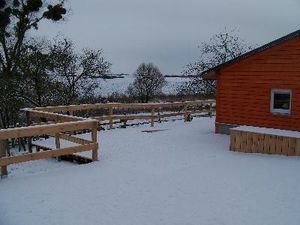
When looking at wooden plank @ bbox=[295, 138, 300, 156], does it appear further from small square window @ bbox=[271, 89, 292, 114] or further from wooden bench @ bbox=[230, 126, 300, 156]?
small square window @ bbox=[271, 89, 292, 114]

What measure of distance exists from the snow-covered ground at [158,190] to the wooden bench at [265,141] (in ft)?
1.10

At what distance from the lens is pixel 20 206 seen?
7.28 meters

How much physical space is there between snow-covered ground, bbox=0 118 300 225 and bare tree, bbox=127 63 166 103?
39.7 meters

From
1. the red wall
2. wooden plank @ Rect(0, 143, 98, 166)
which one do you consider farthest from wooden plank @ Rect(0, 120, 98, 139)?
the red wall

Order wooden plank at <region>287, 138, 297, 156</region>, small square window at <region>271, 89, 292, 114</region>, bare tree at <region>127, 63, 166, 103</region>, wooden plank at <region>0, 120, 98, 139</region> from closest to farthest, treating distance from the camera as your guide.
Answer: wooden plank at <region>0, 120, 98, 139</region> < wooden plank at <region>287, 138, 297, 156</region> < small square window at <region>271, 89, 292, 114</region> < bare tree at <region>127, 63, 166, 103</region>

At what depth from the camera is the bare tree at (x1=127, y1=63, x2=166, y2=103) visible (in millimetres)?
52938

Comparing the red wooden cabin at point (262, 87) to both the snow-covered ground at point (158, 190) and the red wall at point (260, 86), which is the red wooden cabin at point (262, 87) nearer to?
the red wall at point (260, 86)

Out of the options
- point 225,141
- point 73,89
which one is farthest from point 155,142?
point 73,89

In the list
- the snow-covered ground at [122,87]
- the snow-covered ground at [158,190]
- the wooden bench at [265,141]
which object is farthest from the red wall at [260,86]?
the snow-covered ground at [122,87]

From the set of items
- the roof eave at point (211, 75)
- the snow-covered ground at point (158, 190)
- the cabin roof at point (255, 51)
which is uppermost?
the cabin roof at point (255, 51)

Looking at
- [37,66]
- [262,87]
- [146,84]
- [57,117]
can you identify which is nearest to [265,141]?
[262,87]

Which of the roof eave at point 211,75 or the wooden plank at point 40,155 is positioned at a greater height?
the roof eave at point 211,75

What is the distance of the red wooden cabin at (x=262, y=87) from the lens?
45.1 feet

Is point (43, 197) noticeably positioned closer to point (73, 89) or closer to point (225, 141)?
point (225, 141)
